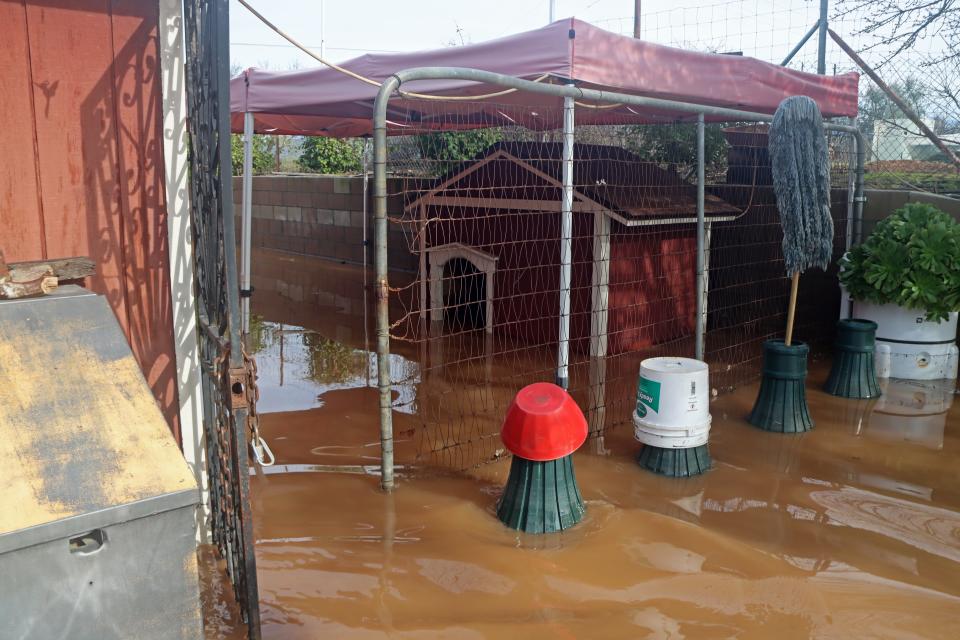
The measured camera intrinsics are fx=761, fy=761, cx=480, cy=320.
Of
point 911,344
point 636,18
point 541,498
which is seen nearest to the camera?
point 541,498

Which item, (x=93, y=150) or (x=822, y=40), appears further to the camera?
(x=822, y=40)

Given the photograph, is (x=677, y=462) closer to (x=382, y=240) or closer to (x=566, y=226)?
(x=566, y=226)

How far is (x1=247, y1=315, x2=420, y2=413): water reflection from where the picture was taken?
6047mm

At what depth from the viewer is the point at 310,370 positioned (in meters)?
6.96

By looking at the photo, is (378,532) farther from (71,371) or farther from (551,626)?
(71,371)

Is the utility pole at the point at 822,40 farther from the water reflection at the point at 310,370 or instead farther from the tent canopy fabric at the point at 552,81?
the water reflection at the point at 310,370

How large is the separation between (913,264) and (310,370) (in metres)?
5.11

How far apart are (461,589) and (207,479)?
50.6 inches

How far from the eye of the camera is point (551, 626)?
2.92 meters

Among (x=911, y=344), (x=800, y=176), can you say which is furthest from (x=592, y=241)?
(x=911, y=344)

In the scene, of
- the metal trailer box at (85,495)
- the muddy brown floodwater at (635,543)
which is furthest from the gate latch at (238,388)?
the muddy brown floodwater at (635,543)

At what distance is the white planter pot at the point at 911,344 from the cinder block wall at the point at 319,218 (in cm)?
714

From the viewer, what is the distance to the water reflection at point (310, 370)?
6.05m

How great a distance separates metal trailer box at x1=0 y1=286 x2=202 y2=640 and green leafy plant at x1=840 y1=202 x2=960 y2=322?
18.7 feet
